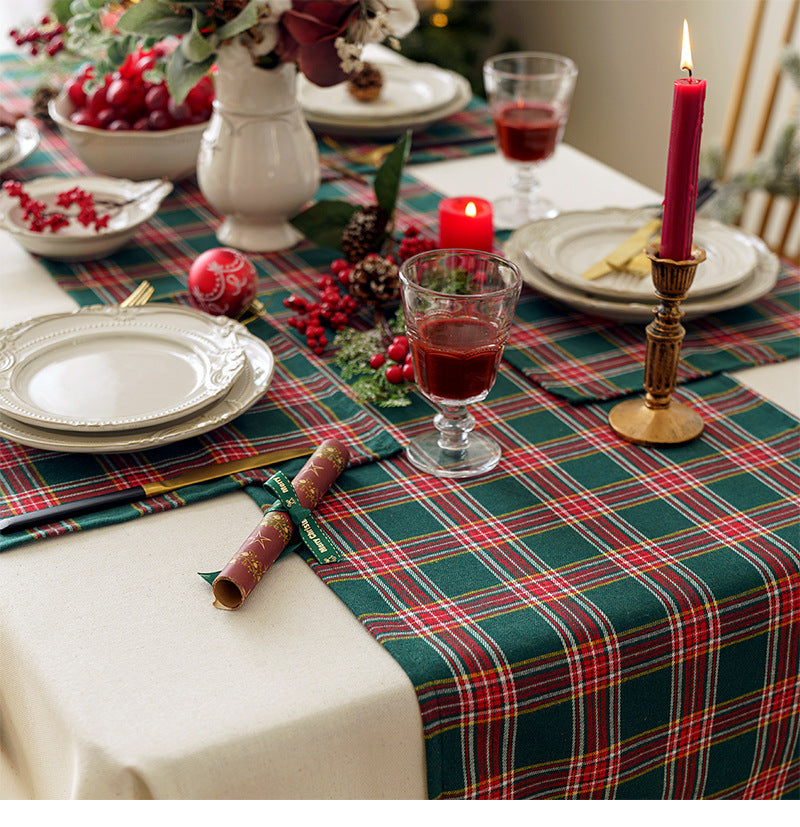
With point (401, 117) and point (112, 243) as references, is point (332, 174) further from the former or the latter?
point (112, 243)

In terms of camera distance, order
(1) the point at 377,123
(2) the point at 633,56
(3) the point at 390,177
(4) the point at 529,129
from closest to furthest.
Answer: (3) the point at 390,177
(4) the point at 529,129
(1) the point at 377,123
(2) the point at 633,56

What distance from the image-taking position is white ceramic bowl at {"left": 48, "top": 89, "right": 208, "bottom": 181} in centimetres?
142

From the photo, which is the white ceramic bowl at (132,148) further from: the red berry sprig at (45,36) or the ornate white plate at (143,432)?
the ornate white plate at (143,432)

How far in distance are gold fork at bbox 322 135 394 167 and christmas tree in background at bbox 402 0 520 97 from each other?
5.53 ft

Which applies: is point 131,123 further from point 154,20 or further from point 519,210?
point 519,210

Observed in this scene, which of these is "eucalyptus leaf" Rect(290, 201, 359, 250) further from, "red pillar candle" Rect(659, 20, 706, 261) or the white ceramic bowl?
"red pillar candle" Rect(659, 20, 706, 261)

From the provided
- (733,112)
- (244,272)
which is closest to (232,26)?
(244,272)

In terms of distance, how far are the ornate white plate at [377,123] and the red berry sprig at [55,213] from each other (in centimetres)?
50

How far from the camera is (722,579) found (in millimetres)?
770

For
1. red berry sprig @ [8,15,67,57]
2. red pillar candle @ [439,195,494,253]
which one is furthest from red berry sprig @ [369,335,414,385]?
red berry sprig @ [8,15,67,57]

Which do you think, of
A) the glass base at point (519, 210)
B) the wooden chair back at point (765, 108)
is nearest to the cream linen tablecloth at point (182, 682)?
the glass base at point (519, 210)

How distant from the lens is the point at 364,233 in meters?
1.26

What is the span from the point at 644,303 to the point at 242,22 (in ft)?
1.83

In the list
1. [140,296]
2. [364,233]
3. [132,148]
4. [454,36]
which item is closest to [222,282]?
[140,296]
